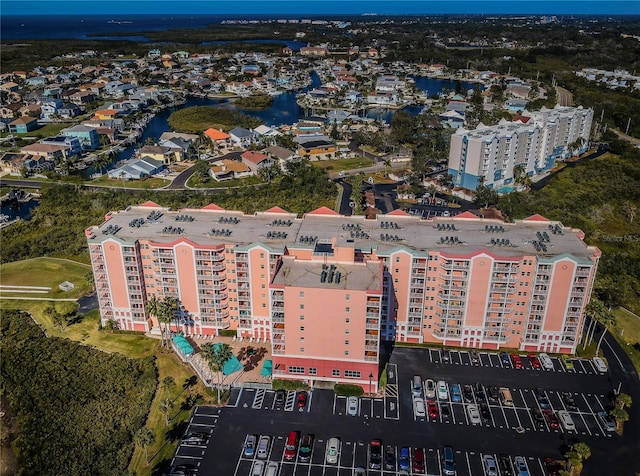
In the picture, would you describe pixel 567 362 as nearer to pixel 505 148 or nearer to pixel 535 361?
pixel 535 361

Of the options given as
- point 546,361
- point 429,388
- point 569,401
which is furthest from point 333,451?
point 546,361

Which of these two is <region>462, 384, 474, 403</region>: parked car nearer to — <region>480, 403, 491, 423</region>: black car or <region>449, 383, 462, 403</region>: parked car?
<region>449, 383, 462, 403</region>: parked car

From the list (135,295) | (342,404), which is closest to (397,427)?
(342,404)

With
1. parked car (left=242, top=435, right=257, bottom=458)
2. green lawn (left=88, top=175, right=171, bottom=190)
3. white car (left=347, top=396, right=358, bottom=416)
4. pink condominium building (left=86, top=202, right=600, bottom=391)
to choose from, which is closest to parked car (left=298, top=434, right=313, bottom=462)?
parked car (left=242, top=435, right=257, bottom=458)

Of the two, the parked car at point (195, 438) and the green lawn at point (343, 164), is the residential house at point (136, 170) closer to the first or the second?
the green lawn at point (343, 164)

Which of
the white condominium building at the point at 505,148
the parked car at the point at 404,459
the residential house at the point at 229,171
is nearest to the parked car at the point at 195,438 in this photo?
the parked car at the point at 404,459

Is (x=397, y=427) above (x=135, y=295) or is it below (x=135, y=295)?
below

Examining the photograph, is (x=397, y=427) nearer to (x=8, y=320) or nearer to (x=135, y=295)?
(x=135, y=295)
